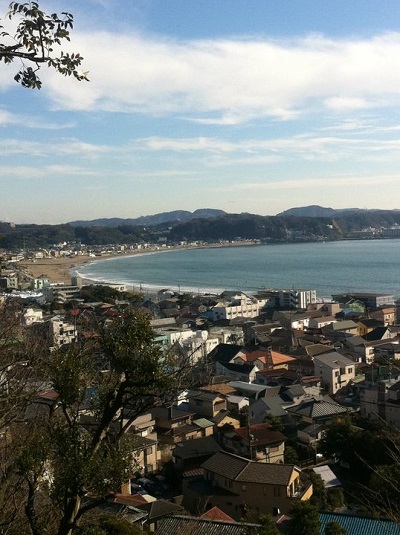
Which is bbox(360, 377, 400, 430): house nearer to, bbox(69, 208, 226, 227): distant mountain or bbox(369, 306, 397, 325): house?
bbox(369, 306, 397, 325): house

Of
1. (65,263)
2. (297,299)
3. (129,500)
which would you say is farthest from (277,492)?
(65,263)

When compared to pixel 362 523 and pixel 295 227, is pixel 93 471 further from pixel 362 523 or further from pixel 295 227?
pixel 295 227

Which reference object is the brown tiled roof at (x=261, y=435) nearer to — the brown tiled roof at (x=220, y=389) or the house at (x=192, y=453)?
the house at (x=192, y=453)

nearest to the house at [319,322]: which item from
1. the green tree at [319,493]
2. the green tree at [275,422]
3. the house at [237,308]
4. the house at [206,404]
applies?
the house at [237,308]

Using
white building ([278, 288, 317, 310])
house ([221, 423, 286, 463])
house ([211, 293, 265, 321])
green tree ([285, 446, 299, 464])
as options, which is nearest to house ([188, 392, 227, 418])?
house ([221, 423, 286, 463])

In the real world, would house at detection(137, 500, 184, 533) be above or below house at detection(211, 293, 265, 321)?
above

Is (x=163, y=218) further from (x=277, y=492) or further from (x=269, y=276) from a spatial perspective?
(x=277, y=492)

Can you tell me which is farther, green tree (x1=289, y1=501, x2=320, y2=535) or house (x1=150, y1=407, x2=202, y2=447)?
house (x1=150, y1=407, x2=202, y2=447)
